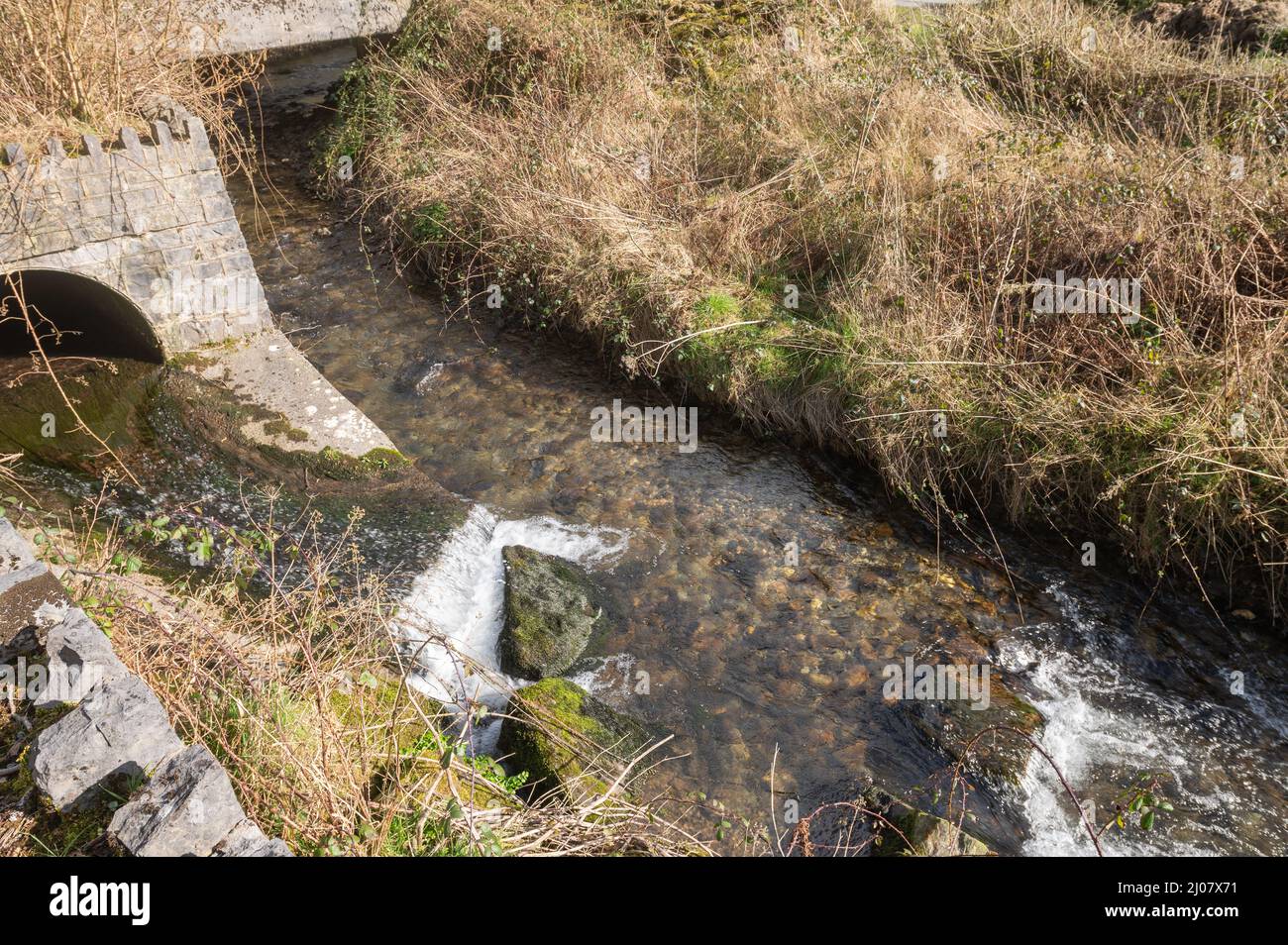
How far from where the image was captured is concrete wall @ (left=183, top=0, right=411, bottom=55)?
51.9 ft

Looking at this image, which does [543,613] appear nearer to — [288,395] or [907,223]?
[288,395]

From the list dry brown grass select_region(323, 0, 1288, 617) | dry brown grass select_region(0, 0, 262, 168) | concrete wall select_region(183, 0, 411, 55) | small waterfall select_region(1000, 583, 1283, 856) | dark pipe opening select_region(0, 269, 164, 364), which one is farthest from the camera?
concrete wall select_region(183, 0, 411, 55)

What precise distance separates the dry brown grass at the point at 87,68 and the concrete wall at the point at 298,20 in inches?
307

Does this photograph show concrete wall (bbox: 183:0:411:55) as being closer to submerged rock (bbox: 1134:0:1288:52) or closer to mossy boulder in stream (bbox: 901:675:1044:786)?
submerged rock (bbox: 1134:0:1288:52)

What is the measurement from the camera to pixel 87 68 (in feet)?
26.1

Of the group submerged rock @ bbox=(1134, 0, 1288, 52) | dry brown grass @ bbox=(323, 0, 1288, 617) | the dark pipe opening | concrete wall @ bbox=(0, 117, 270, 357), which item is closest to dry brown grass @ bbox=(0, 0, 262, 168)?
concrete wall @ bbox=(0, 117, 270, 357)

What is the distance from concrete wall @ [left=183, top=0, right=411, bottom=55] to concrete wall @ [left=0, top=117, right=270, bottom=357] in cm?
874

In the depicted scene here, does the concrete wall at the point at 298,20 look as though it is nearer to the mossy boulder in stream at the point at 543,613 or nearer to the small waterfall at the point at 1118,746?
the mossy boulder in stream at the point at 543,613

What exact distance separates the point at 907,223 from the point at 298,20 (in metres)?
13.9

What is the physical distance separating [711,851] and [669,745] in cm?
93

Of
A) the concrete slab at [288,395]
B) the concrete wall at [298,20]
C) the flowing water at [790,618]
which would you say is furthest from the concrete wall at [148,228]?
the concrete wall at [298,20]

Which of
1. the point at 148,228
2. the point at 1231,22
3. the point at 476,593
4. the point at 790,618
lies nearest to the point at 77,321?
the point at 148,228

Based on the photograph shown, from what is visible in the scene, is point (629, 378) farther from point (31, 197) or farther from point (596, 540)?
point (31, 197)

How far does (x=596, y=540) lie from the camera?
7324mm
